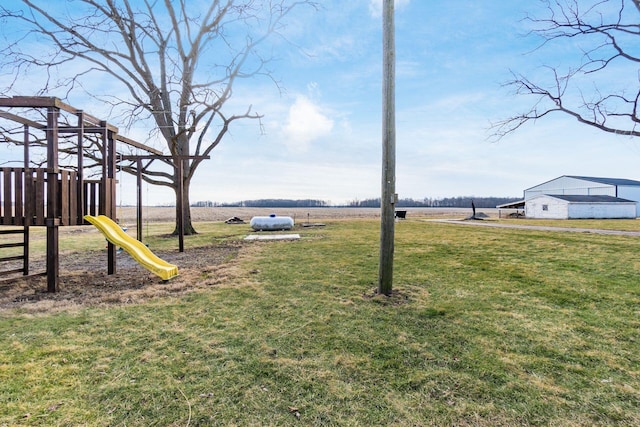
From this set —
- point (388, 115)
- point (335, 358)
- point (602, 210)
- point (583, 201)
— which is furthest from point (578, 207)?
point (335, 358)

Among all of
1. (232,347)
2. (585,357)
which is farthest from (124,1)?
(585,357)

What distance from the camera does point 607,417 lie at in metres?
2.13

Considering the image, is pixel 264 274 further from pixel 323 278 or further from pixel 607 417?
pixel 607 417

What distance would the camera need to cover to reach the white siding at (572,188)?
1587 inches

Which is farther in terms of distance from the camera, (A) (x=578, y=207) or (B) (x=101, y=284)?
(A) (x=578, y=207)

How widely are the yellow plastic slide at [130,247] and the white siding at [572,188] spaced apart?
5113cm

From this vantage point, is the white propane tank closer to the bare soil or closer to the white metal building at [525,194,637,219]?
the bare soil

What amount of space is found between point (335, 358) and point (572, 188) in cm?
5478

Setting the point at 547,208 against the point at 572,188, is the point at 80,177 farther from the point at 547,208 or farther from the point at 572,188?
the point at 572,188

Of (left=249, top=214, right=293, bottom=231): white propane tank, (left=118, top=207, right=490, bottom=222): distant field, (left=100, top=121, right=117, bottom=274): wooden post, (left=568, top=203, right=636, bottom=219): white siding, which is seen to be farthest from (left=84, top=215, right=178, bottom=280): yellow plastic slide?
(left=568, top=203, right=636, bottom=219): white siding

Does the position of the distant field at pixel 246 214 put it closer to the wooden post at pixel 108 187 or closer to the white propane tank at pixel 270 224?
the white propane tank at pixel 270 224

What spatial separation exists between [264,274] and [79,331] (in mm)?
3376

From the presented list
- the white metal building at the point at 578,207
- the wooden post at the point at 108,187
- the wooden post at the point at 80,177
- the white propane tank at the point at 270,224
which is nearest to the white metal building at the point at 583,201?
the white metal building at the point at 578,207

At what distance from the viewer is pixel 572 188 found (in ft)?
144
